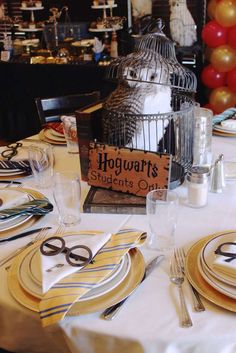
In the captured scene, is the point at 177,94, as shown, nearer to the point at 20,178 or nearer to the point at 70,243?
the point at 20,178

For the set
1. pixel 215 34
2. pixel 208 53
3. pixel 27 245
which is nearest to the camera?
pixel 27 245

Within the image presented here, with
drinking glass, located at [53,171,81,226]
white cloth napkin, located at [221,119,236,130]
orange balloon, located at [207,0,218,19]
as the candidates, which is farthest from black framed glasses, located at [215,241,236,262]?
orange balloon, located at [207,0,218,19]

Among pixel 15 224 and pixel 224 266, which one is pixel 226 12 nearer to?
pixel 15 224

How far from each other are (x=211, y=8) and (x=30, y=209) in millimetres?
3011

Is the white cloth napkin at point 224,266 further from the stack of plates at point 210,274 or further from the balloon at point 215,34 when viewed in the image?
the balloon at point 215,34

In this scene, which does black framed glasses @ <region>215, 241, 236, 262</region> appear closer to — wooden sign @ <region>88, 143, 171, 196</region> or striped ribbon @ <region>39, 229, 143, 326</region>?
striped ribbon @ <region>39, 229, 143, 326</region>

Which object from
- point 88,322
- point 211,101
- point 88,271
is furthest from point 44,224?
point 211,101

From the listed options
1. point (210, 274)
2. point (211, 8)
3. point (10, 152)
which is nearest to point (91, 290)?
point (210, 274)

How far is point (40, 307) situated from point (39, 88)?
3.48 meters

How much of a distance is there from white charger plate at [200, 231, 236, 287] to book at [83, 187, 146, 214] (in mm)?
252

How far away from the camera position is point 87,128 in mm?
1351

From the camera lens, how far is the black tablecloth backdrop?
3.80 meters

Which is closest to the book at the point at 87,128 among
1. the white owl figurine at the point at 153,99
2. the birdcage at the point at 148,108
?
the birdcage at the point at 148,108

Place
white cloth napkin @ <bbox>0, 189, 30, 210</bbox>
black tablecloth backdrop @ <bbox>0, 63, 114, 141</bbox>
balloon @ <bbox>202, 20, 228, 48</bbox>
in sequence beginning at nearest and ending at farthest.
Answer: white cloth napkin @ <bbox>0, 189, 30, 210</bbox> < balloon @ <bbox>202, 20, 228, 48</bbox> < black tablecloth backdrop @ <bbox>0, 63, 114, 141</bbox>
